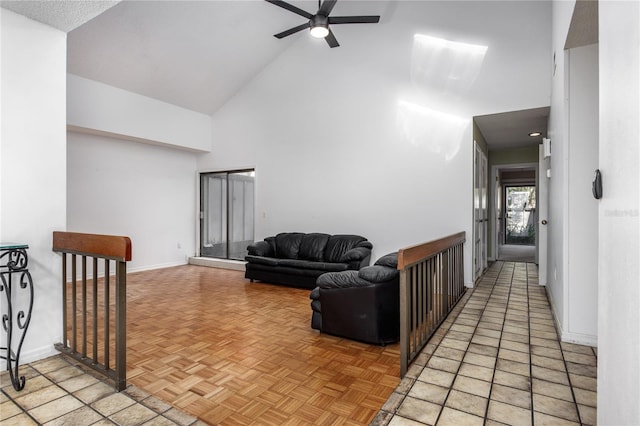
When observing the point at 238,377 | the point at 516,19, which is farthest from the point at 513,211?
the point at 238,377

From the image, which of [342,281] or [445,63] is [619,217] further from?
[445,63]

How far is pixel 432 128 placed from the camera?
15.2 ft

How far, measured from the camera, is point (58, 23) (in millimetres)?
2428

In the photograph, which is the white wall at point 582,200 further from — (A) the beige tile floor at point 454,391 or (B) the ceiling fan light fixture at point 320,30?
(B) the ceiling fan light fixture at point 320,30

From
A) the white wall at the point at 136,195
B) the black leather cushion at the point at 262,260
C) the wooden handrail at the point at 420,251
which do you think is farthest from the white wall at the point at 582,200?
the white wall at the point at 136,195

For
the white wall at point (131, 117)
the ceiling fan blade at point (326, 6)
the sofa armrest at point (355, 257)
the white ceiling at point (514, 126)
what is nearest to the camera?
the ceiling fan blade at point (326, 6)

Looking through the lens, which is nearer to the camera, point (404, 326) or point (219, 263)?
point (404, 326)

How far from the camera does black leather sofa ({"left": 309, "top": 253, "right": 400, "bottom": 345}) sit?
2664 mm

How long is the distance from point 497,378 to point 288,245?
368 centimetres

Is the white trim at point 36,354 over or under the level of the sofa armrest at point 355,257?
under

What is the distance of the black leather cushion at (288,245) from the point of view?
5301 millimetres

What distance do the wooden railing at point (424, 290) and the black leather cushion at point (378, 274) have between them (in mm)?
193

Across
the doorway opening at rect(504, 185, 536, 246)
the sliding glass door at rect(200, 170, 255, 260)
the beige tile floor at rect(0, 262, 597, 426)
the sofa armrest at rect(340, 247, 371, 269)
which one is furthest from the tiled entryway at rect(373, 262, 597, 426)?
the doorway opening at rect(504, 185, 536, 246)

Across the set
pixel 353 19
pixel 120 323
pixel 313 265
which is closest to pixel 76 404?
pixel 120 323
